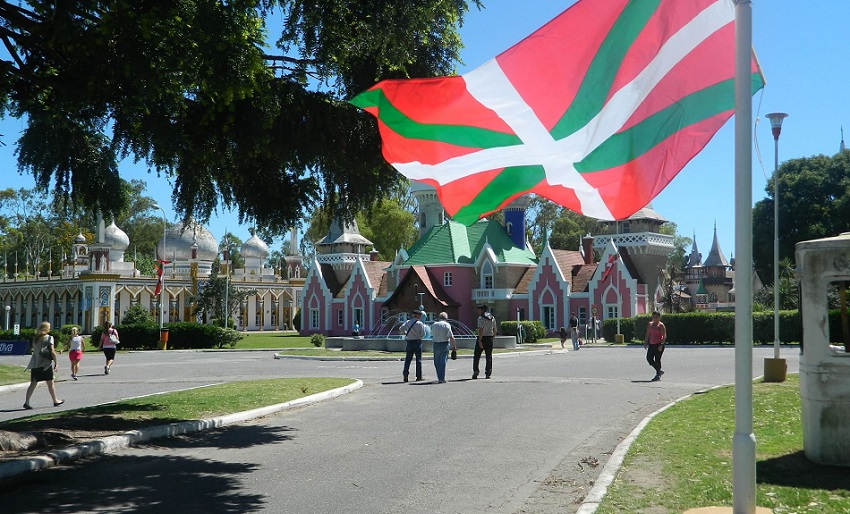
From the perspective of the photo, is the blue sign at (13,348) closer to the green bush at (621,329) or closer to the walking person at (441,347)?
the walking person at (441,347)

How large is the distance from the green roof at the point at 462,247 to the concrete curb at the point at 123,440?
4819 centimetres

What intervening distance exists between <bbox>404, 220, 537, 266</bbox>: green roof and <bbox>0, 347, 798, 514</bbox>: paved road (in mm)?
44647

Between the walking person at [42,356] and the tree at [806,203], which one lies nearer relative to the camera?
the walking person at [42,356]

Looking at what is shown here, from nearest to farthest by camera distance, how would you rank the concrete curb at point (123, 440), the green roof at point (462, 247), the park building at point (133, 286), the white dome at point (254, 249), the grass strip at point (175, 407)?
the concrete curb at point (123, 440) < the grass strip at point (175, 407) < the green roof at point (462, 247) < the park building at point (133, 286) < the white dome at point (254, 249)

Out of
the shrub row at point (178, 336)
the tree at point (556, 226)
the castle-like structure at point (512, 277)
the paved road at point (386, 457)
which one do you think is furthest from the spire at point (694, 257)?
the paved road at point (386, 457)

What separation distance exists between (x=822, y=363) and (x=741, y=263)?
3.77 m

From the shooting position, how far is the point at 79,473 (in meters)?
9.33

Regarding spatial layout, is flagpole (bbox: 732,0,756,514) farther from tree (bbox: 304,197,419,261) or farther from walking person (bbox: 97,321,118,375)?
tree (bbox: 304,197,419,261)

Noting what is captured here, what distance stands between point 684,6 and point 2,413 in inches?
586

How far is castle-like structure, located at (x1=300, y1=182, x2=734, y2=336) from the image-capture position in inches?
2322

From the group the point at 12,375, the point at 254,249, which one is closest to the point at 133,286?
the point at 254,249

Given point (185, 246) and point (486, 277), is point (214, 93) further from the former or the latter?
point (185, 246)

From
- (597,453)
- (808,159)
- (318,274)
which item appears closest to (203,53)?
(597,453)

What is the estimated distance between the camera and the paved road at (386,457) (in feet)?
25.8
